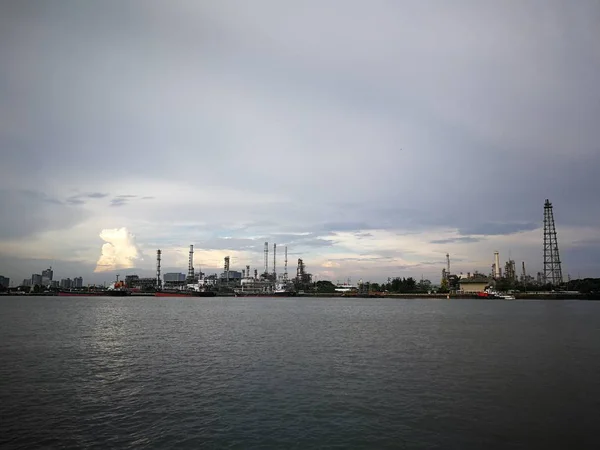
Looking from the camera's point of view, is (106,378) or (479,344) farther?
(479,344)

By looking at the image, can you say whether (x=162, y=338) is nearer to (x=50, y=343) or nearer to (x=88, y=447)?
(x=50, y=343)

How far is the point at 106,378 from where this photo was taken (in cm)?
2791

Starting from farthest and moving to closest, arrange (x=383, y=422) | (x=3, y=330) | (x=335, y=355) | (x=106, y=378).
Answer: (x=3, y=330) → (x=335, y=355) → (x=106, y=378) → (x=383, y=422)

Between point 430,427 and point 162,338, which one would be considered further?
point 162,338

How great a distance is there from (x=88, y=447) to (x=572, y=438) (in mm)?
20060

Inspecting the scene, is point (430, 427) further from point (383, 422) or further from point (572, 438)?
point (572, 438)

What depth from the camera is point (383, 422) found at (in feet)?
62.6

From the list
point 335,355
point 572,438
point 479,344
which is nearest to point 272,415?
point 572,438

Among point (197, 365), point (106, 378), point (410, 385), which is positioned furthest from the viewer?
point (197, 365)

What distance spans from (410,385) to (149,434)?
15888 millimetres

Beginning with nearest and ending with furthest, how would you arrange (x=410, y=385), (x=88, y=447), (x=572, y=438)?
(x=88, y=447) → (x=572, y=438) → (x=410, y=385)

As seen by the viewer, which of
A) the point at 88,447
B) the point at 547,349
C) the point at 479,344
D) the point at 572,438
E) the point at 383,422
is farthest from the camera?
the point at 479,344

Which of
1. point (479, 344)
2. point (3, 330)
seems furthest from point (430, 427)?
point (3, 330)

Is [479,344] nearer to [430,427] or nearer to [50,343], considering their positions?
[430,427]
